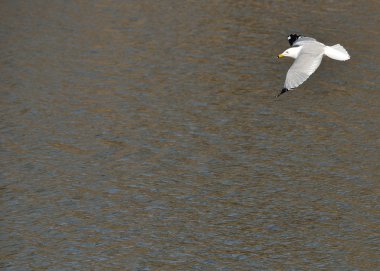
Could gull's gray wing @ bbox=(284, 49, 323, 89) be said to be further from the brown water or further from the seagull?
the brown water

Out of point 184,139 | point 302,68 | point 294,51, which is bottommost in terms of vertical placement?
point 184,139

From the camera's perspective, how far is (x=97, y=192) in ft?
32.0

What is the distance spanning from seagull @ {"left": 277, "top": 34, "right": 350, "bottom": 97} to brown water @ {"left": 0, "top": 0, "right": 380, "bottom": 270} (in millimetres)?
1361

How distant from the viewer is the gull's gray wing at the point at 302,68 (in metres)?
8.98

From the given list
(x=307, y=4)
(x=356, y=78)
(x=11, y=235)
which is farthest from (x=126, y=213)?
(x=307, y=4)

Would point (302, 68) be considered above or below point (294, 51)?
below

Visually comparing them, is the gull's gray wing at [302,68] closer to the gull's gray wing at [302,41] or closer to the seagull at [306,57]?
the seagull at [306,57]

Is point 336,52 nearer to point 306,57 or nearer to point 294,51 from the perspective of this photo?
point 306,57

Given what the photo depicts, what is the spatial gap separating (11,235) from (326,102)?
5.30 meters

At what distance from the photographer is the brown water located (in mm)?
8695

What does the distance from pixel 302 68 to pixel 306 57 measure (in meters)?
0.31

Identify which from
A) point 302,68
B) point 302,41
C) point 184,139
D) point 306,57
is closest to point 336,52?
point 306,57

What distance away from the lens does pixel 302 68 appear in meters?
9.30

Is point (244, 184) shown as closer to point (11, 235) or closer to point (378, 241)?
point (378, 241)
